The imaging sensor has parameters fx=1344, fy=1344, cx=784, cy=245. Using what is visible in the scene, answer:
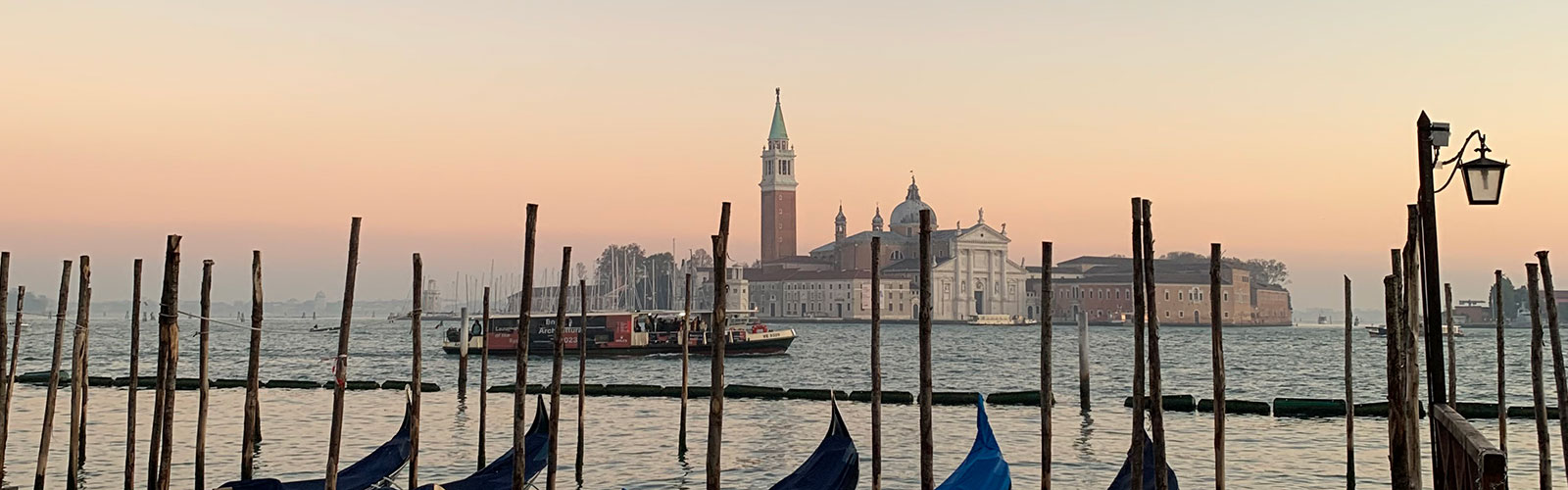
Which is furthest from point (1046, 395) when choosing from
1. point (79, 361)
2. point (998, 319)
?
point (998, 319)

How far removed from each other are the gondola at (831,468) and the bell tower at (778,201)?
110 m

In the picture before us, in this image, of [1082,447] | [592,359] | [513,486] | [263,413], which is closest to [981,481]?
[513,486]

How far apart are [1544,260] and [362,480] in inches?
423

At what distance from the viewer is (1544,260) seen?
39.1 ft

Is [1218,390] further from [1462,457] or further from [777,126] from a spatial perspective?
[777,126]

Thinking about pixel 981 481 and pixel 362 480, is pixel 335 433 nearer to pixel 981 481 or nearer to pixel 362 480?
pixel 362 480

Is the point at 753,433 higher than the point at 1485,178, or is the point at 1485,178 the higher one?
the point at 1485,178

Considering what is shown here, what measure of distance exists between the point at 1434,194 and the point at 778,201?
383 feet

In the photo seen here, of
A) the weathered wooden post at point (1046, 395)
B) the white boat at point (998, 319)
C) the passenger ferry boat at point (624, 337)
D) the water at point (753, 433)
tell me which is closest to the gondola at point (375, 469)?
the water at point (753, 433)

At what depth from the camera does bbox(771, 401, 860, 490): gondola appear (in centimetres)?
1225

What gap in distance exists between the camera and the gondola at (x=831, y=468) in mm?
12250

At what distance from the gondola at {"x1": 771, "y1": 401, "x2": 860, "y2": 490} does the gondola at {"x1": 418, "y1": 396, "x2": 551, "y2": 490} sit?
2.31 meters

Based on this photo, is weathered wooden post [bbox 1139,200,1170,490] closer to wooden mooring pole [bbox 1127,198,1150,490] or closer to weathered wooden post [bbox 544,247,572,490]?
wooden mooring pole [bbox 1127,198,1150,490]

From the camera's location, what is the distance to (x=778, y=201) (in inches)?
4875
